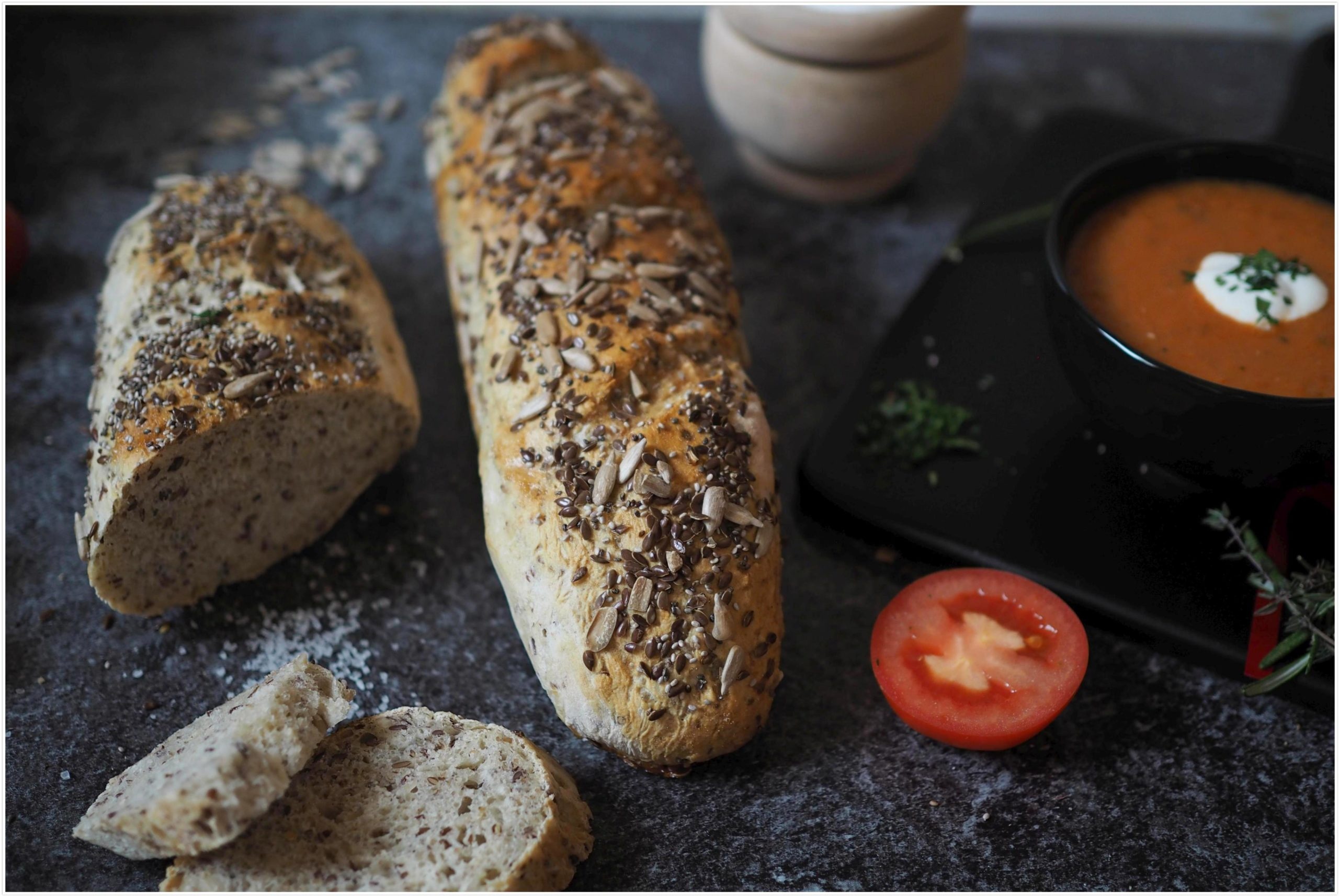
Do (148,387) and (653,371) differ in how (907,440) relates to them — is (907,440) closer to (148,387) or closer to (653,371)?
(653,371)

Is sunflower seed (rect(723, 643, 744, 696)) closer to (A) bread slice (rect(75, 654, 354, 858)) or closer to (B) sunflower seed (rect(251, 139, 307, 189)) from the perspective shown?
(A) bread slice (rect(75, 654, 354, 858))

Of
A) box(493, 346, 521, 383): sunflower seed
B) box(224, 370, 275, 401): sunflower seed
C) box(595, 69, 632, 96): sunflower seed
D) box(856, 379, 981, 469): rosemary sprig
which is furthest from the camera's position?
box(595, 69, 632, 96): sunflower seed

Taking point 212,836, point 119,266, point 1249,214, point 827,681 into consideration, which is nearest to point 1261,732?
point 827,681

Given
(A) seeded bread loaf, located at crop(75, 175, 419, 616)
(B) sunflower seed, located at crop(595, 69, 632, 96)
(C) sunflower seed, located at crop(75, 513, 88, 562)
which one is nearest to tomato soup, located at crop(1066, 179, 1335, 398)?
(B) sunflower seed, located at crop(595, 69, 632, 96)

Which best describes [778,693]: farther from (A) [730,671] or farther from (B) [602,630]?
(B) [602,630]

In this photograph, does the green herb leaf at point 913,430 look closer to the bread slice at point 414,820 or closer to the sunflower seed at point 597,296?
the sunflower seed at point 597,296

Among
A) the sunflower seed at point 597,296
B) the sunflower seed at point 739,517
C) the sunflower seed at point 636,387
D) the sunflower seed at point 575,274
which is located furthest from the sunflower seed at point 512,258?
the sunflower seed at point 739,517
